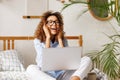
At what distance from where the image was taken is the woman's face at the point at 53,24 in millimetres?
2484

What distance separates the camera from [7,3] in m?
3.51

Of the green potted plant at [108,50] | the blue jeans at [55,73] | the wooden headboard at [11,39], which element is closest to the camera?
the blue jeans at [55,73]

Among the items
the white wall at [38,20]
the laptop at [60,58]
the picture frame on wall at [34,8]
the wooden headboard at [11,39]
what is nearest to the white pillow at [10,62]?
the wooden headboard at [11,39]

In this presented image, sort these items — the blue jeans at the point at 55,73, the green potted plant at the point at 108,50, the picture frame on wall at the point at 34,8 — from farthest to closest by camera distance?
the picture frame on wall at the point at 34,8 < the green potted plant at the point at 108,50 < the blue jeans at the point at 55,73

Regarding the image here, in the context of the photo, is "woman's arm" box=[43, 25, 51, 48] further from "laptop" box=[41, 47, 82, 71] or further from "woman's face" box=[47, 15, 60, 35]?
"laptop" box=[41, 47, 82, 71]

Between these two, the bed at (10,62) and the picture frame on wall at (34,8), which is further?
the picture frame on wall at (34,8)

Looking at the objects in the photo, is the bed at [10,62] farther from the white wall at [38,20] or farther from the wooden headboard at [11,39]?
the white wall at [38,20]

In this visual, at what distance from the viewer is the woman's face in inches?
97.8

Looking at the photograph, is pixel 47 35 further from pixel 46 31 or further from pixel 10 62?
pixel 10 62

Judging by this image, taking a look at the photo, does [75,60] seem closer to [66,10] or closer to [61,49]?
[61,49]

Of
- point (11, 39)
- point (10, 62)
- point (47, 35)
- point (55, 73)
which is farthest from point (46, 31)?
point (11, 39)

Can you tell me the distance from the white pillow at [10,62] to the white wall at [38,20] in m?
0.38

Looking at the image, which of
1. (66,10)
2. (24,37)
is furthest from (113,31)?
(24,37)

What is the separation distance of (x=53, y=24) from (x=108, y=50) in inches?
43.0
